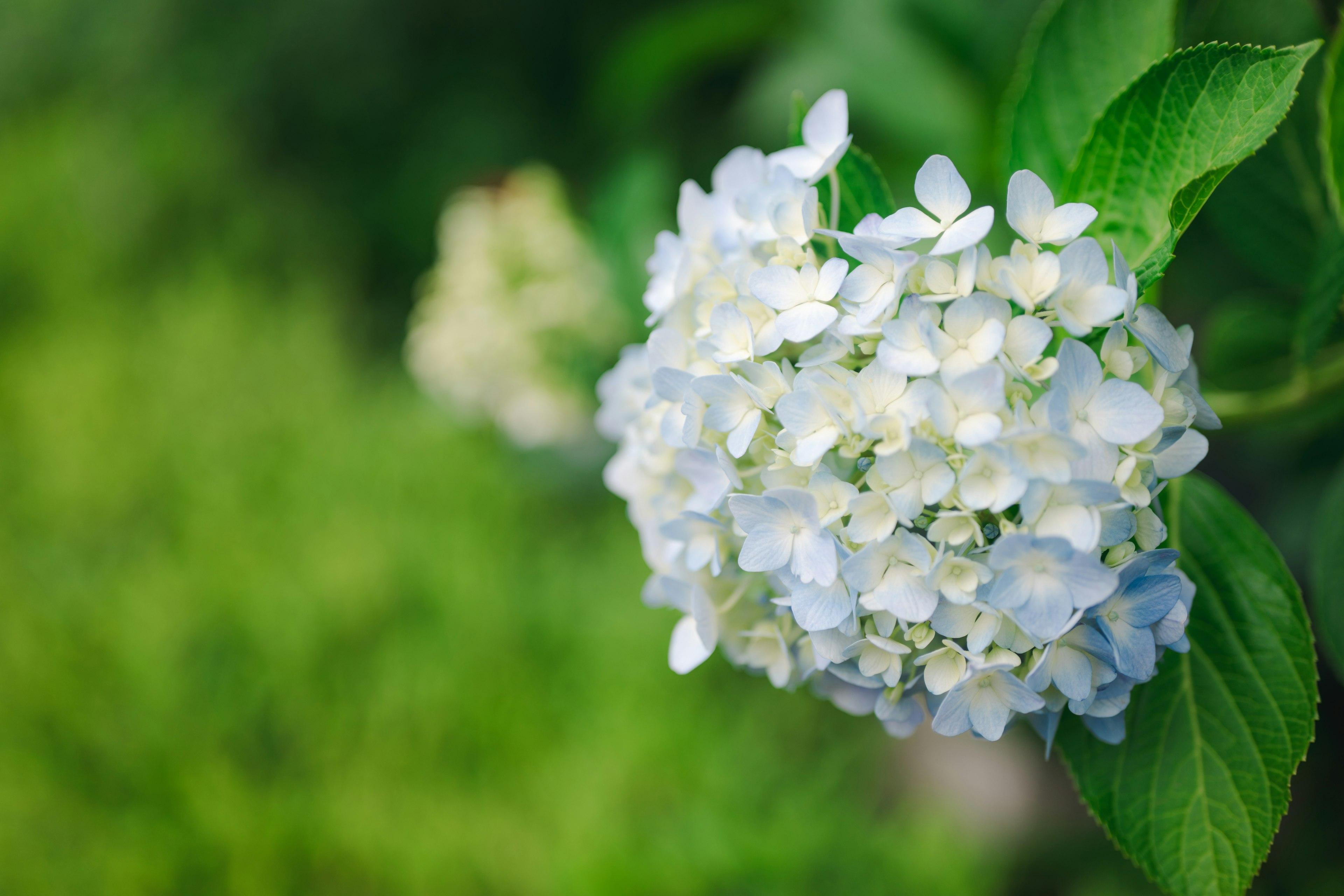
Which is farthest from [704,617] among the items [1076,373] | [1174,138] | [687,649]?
[1174,138]

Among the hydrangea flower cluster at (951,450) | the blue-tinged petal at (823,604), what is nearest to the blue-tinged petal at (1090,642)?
the hydrangea flower cluster at (951,450)

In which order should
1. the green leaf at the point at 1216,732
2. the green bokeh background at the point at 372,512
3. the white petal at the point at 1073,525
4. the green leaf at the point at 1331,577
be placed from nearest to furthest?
the white petal at the point at 1073,525 → the green leaf at the point at 1216,732 → the green leaf at the point at 1331,577 → the green bokeh background at the point at 372,512

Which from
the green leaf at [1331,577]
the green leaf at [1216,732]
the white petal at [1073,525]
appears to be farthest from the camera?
the green leaf at [1331,577]

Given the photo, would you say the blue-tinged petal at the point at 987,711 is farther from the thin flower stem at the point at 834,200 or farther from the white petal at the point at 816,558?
the thin flower stem at the point at 834,200

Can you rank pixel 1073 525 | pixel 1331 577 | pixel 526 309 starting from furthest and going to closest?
pixel 526 309, pixel 1331 577, pixel 1073 525

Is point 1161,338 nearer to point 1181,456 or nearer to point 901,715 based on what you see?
point 1181,456

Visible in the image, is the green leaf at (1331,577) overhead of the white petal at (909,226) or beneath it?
beneath
